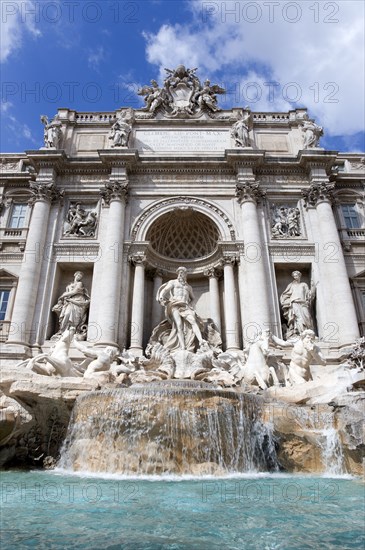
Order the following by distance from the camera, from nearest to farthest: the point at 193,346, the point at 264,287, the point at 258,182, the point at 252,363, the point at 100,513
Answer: the point at 100,513 → the point at 252,363 → the point at 193,346 → the point at 264,287 → the point at 258,182

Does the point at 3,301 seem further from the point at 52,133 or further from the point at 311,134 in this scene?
the point at 311,134

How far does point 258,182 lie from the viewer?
1808 centimetres

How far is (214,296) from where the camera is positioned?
689 inches

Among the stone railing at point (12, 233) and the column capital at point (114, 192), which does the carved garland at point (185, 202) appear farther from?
the stone railing at point (12, 233)

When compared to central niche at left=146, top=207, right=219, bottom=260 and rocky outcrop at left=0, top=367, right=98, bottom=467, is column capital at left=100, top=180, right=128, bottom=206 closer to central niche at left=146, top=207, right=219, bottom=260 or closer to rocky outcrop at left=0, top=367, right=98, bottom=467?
central niche at left=146, top=207, right=219, bottom=260

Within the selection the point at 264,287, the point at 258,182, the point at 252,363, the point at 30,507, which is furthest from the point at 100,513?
the point at 258,182

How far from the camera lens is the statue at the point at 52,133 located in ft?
62.3

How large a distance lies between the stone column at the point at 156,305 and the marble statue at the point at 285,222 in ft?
18.9

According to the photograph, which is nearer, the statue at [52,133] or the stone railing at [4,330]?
the stone railing at [4,330]

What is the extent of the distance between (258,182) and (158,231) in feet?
17.7

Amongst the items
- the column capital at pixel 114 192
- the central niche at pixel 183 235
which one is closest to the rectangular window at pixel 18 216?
the column capital at pixel 114 192

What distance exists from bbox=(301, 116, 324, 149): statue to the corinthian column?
30.9ft

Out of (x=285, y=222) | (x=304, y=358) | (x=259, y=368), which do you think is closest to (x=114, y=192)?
(x=285, y=222)

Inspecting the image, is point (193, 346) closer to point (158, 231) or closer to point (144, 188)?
point (158, 231)
